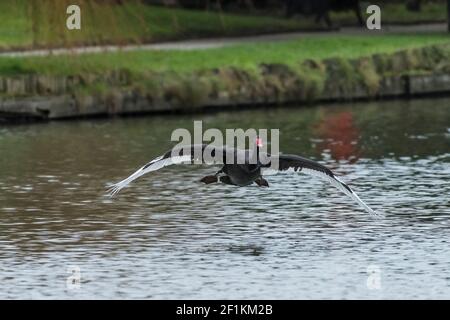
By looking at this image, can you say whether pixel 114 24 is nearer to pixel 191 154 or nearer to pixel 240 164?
pixel 191 154

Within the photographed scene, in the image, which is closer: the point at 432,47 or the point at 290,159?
the point at 290,159

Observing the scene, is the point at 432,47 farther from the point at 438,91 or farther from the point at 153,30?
the point at 153,30

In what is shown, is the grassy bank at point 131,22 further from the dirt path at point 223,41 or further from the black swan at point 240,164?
the black swan at point 240,164

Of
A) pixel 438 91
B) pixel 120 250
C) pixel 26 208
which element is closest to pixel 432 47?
pixel 438 91

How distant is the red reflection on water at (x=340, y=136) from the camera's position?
29688 mm

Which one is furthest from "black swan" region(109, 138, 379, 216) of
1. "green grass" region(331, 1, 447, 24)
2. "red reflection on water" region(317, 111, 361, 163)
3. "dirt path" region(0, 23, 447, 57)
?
"green grass" region(331, 1, 447, 24)

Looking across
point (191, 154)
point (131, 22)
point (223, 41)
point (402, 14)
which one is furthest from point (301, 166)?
point (402, 14)

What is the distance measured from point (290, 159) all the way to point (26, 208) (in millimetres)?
4774

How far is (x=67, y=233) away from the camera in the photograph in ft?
71.0

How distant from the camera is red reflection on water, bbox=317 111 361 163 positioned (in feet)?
97.4

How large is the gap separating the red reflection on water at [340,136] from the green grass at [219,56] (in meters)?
2.93

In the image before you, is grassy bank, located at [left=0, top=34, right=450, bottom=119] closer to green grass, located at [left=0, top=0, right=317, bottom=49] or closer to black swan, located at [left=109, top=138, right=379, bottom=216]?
green grass, located at [left=0, top=0, right=317, bottom=49]

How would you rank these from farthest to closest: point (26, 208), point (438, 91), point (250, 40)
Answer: point (250, 40)
point (438, 91)
point (26, 208)
